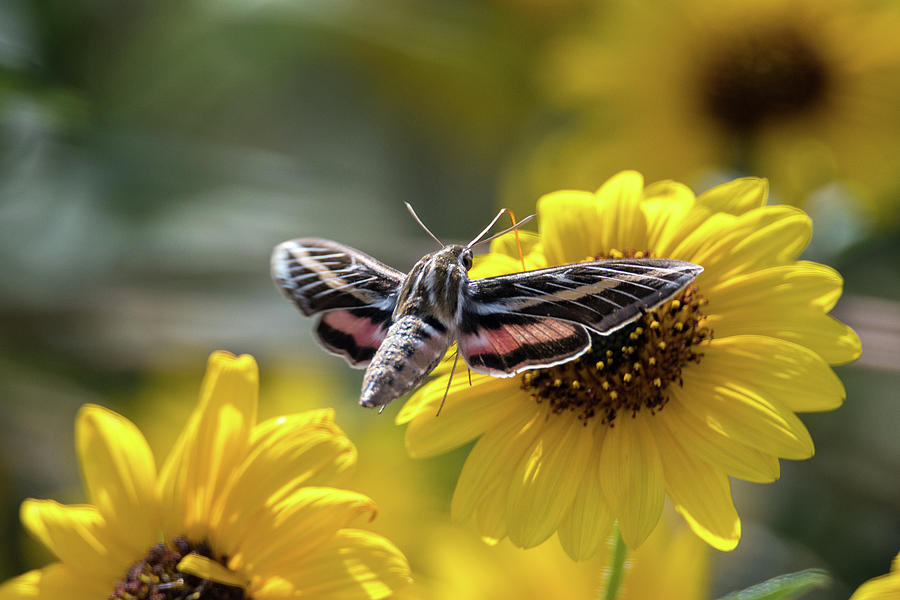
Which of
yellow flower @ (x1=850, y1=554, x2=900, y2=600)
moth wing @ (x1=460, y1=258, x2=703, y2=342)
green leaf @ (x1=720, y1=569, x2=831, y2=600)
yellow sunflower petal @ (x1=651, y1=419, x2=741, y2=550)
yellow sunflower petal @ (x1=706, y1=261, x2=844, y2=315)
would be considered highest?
moth wing @ (x1=460, y1=258, x2=703, y2=342)

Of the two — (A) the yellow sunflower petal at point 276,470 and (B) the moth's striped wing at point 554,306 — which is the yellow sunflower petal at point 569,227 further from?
(A) the yellow sunflower petal at point 276,470

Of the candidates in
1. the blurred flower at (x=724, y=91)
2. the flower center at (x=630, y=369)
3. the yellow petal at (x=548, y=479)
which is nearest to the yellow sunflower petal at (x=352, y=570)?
the yellow petal at (x=548, y=479)

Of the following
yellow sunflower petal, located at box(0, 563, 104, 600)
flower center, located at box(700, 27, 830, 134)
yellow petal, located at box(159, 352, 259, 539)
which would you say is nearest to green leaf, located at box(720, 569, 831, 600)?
yellow petal, located at box(159, 352, 259, 539)

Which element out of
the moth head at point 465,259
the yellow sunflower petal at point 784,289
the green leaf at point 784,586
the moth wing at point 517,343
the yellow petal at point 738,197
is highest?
the moth head at point 465,259

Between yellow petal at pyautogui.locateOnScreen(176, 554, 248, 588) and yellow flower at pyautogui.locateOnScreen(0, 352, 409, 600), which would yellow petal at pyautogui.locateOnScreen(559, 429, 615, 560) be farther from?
yellow petal at pyautogui.locateOnScreen(176, 554, 248, 588)

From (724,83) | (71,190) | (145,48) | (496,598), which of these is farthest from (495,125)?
(496,598)

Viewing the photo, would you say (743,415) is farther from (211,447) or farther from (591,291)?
(211,447)

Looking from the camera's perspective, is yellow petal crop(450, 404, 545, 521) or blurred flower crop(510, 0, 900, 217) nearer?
yellow petal crop(450, 404, 545, 521)
